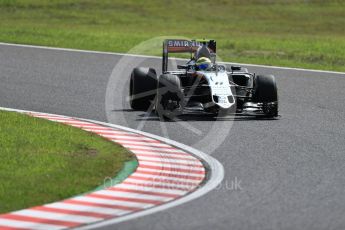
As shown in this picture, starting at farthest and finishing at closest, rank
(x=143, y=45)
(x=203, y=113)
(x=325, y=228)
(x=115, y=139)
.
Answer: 1. (x=143, y=45)
2. (x=203, y=113)
3. (x=115, y=139)
4. (x=325, y=228)

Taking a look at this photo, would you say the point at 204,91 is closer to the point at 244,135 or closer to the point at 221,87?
the point at 221,87

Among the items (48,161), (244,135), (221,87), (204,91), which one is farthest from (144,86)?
(48,161)

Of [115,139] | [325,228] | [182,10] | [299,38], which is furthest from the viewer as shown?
[182,10]

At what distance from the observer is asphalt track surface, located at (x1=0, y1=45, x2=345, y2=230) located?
9469 millimetres

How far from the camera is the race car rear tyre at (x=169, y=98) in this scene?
1630 cm

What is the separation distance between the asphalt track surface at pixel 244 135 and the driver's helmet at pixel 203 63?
1.17 meters

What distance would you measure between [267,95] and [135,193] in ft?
21.5

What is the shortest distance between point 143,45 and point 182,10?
37.0 feet

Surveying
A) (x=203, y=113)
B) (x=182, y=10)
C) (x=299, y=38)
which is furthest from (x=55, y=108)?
(x=182, y=10)

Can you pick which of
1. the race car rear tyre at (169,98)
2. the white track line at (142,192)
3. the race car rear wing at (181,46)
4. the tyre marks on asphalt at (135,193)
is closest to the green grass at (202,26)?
the race car rear wing at (181,46)

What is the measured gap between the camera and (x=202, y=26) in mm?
37188

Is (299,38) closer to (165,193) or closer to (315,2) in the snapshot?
(315,2)

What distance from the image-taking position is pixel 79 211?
31.2ft

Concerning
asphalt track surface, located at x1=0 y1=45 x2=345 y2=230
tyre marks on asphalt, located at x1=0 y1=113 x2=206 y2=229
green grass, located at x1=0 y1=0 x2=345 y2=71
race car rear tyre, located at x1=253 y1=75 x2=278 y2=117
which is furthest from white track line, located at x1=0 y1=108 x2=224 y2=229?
green grass, located at x1=0 y1=0 x2=345 y2=71
